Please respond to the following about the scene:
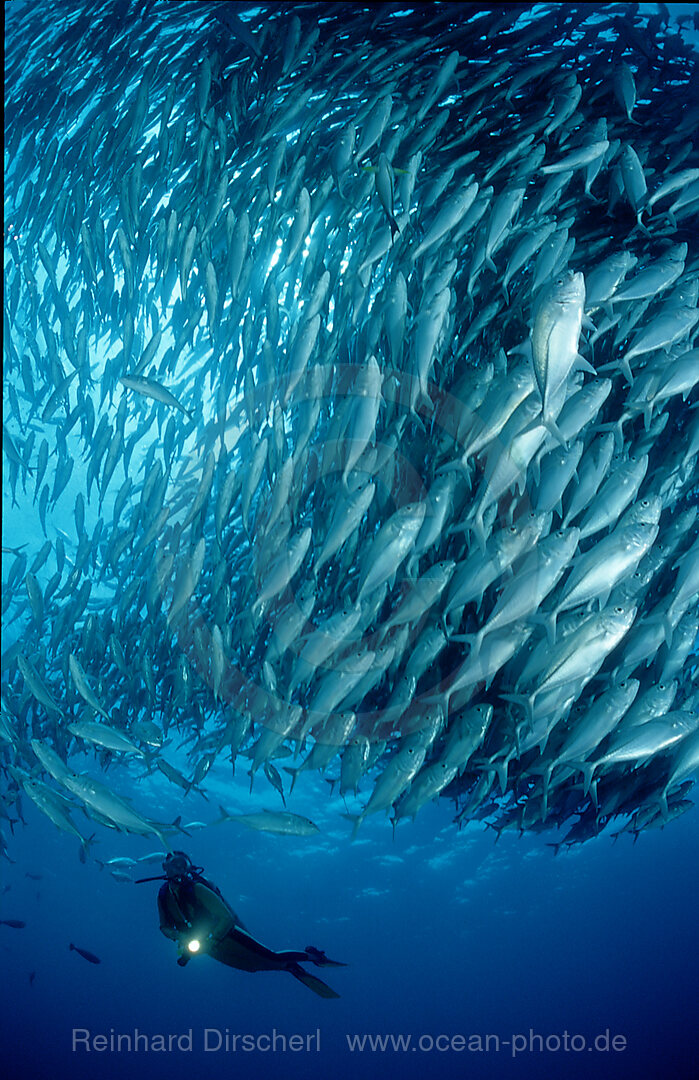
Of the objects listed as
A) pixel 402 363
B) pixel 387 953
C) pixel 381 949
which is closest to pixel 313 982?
pixel 402 363

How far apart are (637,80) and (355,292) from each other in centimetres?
285

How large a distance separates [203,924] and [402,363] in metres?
5.11

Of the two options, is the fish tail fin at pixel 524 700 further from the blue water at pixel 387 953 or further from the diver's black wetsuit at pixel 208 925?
the blue water at pixel 387 953

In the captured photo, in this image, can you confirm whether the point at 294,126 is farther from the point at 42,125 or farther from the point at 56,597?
the point at 56,597

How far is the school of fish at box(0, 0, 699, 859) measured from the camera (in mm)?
3363

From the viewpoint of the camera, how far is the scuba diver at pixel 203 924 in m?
5.50

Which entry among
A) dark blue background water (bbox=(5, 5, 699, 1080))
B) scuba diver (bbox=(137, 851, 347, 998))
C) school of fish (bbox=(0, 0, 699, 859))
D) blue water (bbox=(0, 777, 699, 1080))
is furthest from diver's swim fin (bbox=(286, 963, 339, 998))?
blue water (bbox=(0, 777, 699, 1080))

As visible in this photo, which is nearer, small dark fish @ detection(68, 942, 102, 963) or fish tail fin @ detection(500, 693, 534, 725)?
fish tail fin @ detection(500, 693, 534, 725)

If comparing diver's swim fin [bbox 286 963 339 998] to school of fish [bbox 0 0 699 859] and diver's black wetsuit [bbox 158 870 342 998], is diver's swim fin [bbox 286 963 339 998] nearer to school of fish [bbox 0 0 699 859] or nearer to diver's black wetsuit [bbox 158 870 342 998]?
diver's black wetsuit [bbox 158 870 342 998]

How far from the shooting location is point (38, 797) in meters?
5.27

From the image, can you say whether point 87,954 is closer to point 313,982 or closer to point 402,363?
point 313,982

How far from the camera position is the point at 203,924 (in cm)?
551

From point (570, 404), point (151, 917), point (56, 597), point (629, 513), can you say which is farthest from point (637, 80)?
point (151, 917)

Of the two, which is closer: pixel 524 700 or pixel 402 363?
pixel 524 700
